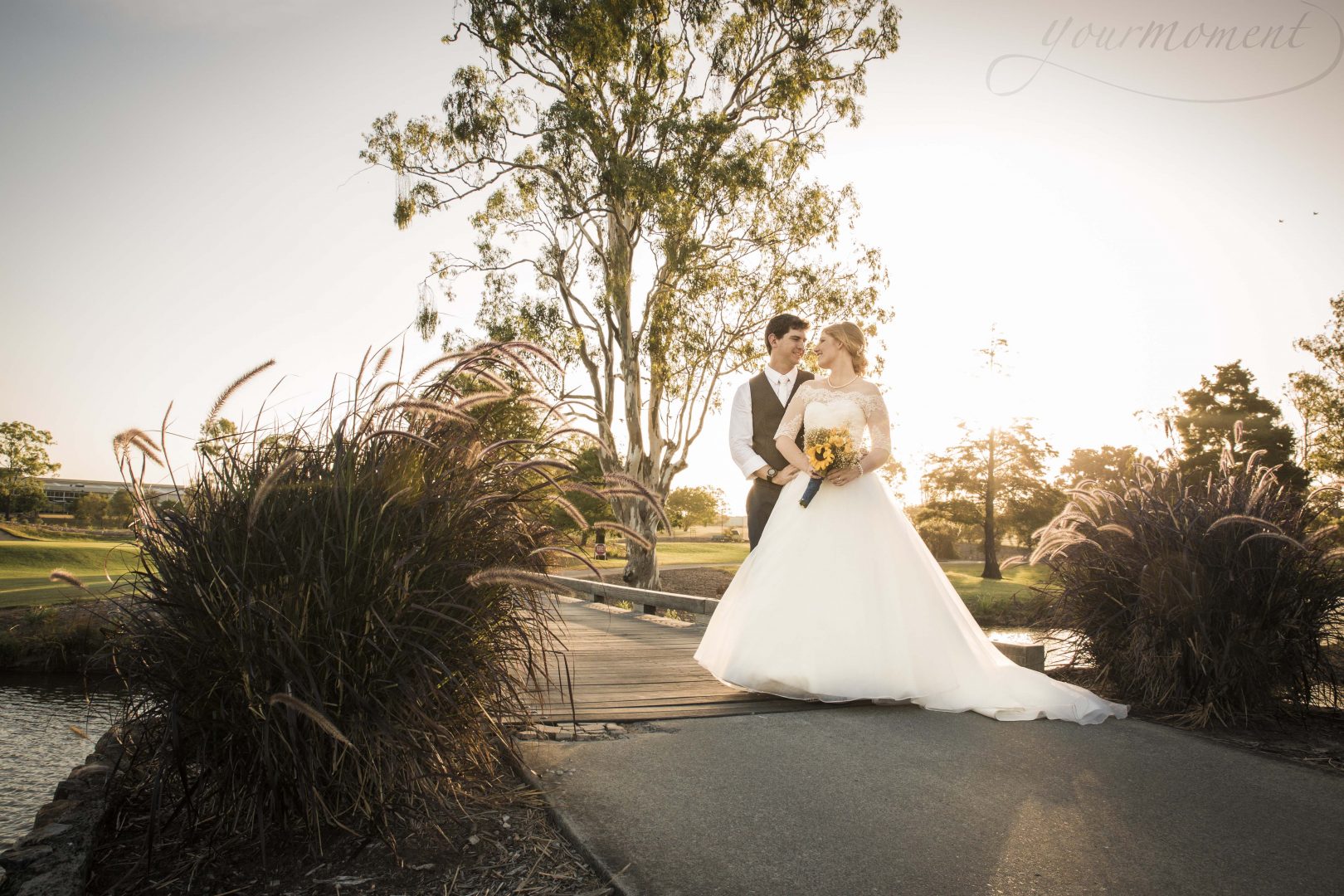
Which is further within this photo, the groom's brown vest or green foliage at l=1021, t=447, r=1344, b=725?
the groom's brown vest

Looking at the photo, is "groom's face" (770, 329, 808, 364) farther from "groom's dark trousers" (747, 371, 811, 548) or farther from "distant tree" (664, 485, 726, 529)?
"distant tree" (664, 485, 726, 529)

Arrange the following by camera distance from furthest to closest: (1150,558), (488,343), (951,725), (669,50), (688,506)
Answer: (688,506) < (669,50) < (1150,558) < (951,725) < (488,343)

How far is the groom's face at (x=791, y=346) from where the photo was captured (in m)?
6.02

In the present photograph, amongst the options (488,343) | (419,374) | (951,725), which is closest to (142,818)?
(419,374)

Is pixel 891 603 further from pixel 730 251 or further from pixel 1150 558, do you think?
pixel 730 251

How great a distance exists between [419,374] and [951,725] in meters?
3.04

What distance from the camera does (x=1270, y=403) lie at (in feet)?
117

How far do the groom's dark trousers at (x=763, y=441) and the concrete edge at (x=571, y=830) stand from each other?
11.0ft

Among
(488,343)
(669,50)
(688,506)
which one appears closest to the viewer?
(488,343)

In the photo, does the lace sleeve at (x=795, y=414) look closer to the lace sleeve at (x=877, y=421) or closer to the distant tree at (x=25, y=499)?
the lace sleeve at (x=877, y=421)

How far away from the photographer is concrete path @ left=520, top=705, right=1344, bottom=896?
229 centimetres

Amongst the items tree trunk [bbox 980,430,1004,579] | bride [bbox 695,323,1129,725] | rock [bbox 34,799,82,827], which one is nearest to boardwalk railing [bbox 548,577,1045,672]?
bride [bbox 695,323,1129,725]

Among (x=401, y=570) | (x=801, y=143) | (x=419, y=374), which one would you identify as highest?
(x=801, y=143)

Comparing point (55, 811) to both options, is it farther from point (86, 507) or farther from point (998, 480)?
point (86, 507)
